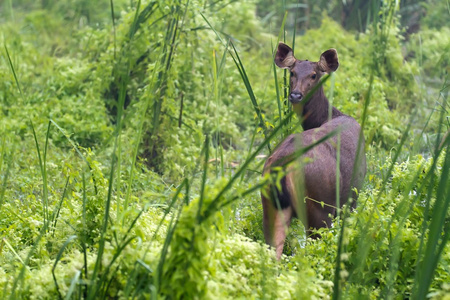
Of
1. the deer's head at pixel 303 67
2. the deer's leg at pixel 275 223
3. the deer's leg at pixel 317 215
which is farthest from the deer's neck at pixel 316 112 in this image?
the deer's leg at pixel 275 223

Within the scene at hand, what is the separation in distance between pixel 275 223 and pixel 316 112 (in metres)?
1.48

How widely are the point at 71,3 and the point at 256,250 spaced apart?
36.6 feet

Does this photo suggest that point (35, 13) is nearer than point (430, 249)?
No

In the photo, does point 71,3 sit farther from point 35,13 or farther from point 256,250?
point 256,250

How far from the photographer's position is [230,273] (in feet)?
10.7

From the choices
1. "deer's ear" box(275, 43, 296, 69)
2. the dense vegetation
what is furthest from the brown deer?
"deer's ear" box(275, 43, 296, 69)

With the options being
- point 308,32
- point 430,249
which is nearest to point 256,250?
point 430,249

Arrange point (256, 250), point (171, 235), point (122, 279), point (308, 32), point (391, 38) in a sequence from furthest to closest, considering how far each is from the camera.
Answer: point (308, 32) → point (391, 38) → point (256, 250) → point (122, 279) → point (171, 235)

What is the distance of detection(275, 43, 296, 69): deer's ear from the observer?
566 centimetres

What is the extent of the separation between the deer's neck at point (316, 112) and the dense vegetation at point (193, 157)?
0.14m

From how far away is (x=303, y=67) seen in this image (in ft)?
18.4

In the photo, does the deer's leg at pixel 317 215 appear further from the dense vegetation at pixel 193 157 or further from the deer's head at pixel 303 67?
the deer's head at pixel 303 67

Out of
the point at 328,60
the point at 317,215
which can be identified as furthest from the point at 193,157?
the point at 317,215

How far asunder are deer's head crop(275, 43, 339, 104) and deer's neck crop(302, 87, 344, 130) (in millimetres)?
128
